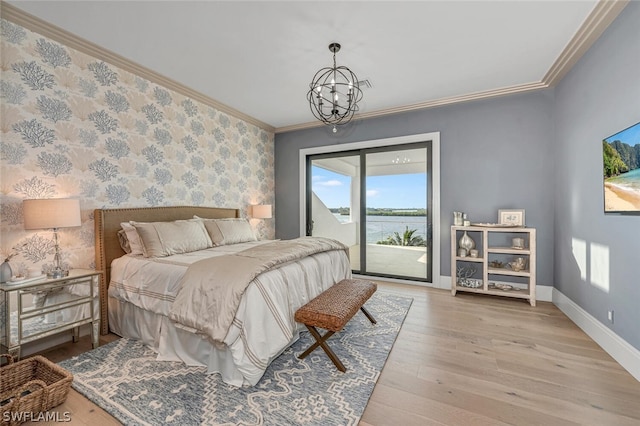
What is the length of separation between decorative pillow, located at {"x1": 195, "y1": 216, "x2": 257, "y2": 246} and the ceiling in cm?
178

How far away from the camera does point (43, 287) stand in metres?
2.13

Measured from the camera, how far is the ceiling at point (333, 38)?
2.19 m

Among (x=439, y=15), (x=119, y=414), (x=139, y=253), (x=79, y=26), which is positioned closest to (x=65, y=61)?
(x=79, y=26)

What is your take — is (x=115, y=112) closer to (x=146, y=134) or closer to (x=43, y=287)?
(x=146, y=134)

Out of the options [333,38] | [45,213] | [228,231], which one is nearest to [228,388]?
[45,213]

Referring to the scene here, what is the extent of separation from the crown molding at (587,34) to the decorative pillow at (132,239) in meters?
4.44

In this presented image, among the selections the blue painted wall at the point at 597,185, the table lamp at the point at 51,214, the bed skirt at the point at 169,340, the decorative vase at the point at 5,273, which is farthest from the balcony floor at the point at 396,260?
the decorative vase at the point at 5,273

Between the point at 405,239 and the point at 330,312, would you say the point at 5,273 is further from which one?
the point at 405,239

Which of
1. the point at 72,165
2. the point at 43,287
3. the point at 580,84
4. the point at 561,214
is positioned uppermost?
the point at 580,84

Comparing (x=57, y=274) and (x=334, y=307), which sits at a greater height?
(x=57, y=274)

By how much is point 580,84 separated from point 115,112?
15.8 ft

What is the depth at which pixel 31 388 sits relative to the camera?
1692mm

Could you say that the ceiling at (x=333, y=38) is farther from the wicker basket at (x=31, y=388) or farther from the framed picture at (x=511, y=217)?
the wicker basket at (x=31, y=388)

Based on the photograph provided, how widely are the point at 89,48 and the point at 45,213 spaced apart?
1681 mm
